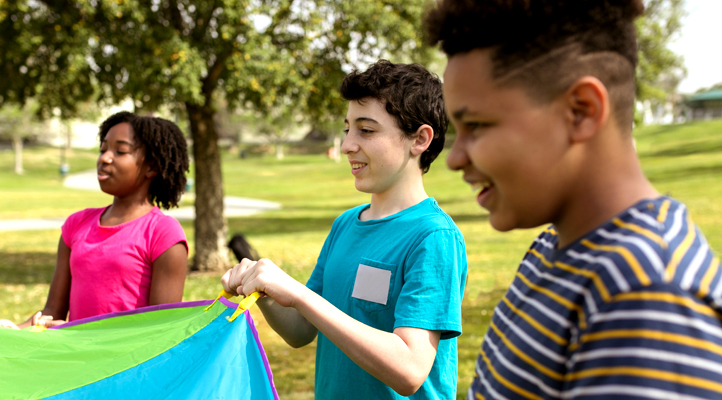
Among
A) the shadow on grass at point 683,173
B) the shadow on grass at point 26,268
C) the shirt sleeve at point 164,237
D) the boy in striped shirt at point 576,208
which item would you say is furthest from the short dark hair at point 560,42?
the shadow on grass at point 683,173

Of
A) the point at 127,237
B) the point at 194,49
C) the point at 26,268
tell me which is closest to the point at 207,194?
the point at 194,49

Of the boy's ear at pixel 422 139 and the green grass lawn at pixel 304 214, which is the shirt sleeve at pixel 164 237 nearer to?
the boy's ear at pixel 422 139

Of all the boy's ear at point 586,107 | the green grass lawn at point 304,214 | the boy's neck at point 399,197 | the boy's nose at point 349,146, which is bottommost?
the green grass lawn at point 304,214

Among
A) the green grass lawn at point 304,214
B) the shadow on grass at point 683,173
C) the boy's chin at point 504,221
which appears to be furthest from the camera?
the shadow on grass at point 683,173

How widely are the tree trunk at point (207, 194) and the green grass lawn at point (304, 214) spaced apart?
20.1 inches

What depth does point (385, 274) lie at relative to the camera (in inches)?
81.0

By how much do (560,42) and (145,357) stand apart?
76.7 inches

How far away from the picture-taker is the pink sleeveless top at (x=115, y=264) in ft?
9.74

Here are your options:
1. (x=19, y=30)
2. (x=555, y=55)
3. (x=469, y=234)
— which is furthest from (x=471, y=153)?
(x=469, y=234)

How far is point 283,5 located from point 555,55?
982cm

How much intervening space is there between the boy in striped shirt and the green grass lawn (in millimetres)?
5362

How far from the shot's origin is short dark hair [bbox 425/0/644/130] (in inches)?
39.6

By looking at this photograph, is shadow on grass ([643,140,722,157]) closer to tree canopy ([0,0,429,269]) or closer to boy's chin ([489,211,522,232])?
tree canopy ([0,0,429,269])

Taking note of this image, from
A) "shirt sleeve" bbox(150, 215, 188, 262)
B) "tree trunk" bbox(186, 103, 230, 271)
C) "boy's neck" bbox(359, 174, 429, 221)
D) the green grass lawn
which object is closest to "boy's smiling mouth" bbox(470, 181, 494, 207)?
"boy's neck" bbox(359, 174, 429, 221)
